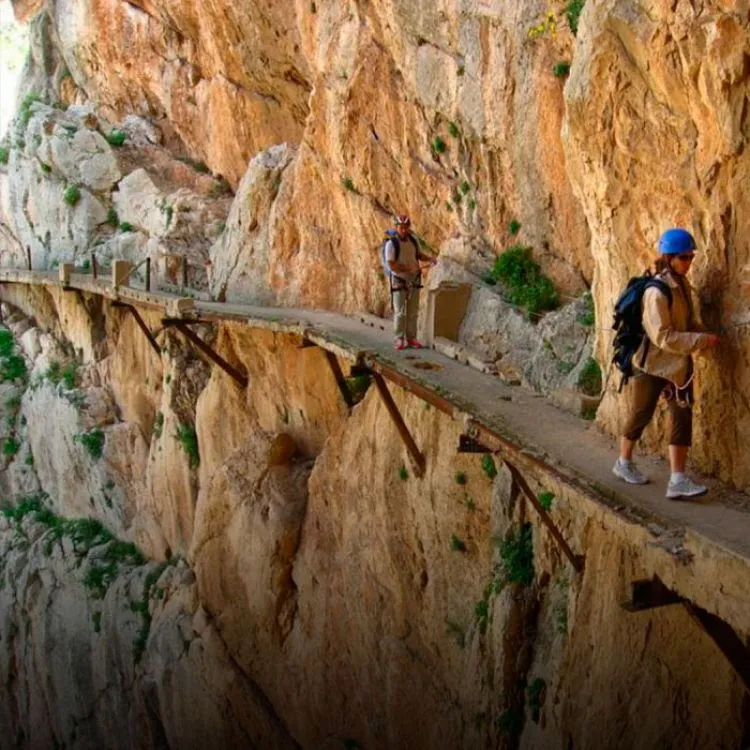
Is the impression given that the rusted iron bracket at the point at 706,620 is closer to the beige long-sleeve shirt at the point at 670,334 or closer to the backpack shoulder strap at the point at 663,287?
the beige long-sleeve shirt at the point at 670,334

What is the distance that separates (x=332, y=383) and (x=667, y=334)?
735cm

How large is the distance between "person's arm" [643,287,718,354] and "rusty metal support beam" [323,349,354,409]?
6.78 metres

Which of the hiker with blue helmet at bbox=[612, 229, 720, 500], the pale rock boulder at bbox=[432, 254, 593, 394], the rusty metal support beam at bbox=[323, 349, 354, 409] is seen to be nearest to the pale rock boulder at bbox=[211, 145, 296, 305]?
the rusty metal support beam at bbox=[323, 349, 354, 409]

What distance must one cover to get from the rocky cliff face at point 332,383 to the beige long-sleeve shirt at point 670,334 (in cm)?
35

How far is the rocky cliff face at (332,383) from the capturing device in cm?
580

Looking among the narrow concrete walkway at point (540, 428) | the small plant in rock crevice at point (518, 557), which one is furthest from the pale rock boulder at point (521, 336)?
the small plant in rock crevice at point (518, 557)

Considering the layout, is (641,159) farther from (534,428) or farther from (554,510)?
(554,510)

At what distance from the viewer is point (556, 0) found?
8.90 metres

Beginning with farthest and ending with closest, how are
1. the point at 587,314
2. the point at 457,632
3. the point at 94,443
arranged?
the point at 94,443 < the point at 457,632 < the point at 587,314

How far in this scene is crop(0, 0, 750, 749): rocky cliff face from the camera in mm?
5801

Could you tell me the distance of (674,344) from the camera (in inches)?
205

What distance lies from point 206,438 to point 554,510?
887cm

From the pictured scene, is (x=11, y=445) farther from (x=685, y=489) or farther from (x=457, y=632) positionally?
(x=685, y=489)

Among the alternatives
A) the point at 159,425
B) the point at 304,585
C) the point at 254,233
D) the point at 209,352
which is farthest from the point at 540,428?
the point at 159,425
